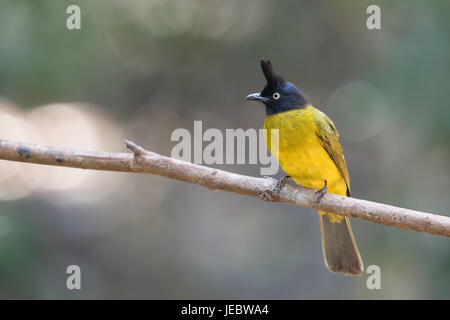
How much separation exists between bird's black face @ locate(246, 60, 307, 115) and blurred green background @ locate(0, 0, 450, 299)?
1752 mm

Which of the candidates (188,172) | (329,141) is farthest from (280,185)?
(188,172)

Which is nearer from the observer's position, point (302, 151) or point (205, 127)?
point (302, 151)

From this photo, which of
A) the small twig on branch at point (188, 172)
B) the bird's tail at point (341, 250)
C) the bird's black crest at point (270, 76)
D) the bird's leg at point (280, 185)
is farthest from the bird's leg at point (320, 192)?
the bird's black crest at point (270, 76)

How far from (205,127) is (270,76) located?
7.83ft

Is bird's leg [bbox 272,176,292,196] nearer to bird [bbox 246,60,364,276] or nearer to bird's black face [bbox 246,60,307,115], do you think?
bird [bbox 246,60,364,276]

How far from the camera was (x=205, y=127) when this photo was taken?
5.55m

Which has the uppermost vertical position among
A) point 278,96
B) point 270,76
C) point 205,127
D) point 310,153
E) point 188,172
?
point 205,127

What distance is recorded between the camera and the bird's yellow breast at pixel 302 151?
9.91 feet

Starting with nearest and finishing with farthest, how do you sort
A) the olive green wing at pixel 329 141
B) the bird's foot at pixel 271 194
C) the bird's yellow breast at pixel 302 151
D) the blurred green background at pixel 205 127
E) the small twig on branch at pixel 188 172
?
the small twig on branch at pixel 188 172 → the bird's foot at pixel 271 194 → the bird's yellow breast at pixel 302 151 → the olive green wing at pixel 329 141 → the blurred green background at pixel 205 127

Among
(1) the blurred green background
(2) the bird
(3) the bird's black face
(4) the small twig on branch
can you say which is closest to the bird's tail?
(2) the bird

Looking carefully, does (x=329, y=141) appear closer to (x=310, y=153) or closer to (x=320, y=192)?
(x=310, y=153)

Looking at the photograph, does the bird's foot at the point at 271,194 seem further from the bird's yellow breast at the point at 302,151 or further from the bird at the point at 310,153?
the bird's yellow breast at the point at 302,151

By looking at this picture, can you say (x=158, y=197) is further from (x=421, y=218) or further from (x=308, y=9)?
(x=421, y=218)

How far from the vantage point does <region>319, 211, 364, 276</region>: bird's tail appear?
10.8 feet
